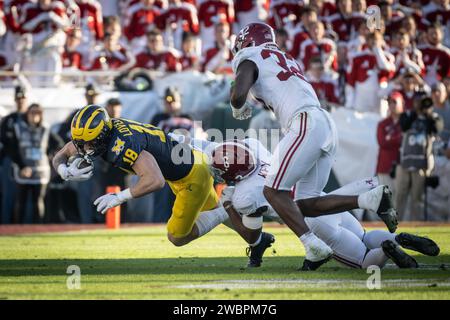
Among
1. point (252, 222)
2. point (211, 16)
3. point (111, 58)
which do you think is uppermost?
point (211, 16)

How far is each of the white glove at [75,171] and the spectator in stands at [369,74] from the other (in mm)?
6940

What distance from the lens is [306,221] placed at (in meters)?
6.86

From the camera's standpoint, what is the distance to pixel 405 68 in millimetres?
13633

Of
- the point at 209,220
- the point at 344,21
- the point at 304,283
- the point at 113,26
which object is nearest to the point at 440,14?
the point at 344,21

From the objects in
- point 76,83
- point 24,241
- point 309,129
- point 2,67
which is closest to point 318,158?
point 309,129

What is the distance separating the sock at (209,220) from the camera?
7.81 meters

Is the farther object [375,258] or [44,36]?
[44,36]

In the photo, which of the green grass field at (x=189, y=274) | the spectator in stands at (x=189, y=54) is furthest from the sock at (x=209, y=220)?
the spectator in stands at (x=189, y=54)

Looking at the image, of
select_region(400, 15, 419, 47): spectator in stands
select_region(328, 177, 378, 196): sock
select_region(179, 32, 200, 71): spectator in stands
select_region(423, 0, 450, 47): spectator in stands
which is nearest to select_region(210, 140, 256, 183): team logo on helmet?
select_region(328, 177, 378, 196): sock

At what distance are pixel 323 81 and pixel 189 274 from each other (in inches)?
280

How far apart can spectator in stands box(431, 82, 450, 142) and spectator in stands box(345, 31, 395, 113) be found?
0.67 metres

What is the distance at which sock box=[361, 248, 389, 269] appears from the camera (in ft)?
21.8

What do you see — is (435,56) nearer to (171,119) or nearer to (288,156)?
(171,119)
